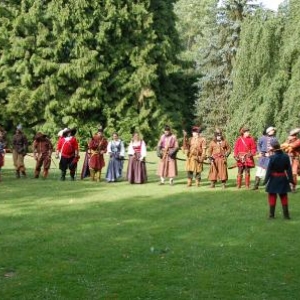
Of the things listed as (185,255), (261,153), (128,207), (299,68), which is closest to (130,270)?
(185,255)

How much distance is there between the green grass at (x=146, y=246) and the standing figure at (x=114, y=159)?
10.7 ft

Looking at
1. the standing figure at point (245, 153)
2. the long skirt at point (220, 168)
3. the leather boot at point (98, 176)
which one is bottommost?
the leather boot at point (98, 176)

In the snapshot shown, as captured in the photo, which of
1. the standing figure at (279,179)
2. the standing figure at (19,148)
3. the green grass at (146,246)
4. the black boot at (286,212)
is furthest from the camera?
the standing figure at (19,148)

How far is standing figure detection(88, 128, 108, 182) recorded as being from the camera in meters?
18.5

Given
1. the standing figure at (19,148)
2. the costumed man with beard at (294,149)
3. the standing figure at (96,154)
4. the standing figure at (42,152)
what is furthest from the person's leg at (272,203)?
A: the standing figure at (19,148)

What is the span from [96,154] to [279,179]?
28.1 ft

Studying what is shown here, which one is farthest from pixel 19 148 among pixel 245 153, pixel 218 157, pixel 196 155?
pixel 245 153

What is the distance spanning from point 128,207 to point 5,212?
276cm

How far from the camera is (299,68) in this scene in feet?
88.1

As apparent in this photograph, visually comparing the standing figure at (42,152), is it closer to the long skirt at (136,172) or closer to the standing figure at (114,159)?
the standing figure at (114,159)

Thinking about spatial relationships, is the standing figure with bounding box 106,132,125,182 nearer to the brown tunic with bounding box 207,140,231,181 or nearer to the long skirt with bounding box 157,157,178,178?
the long skirt with bounding box 157,157,178,178

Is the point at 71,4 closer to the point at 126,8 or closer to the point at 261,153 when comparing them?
the point at 126,8

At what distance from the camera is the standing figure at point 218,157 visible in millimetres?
16078

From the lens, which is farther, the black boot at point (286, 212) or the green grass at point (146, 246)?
the black boot at point (286, 212)
